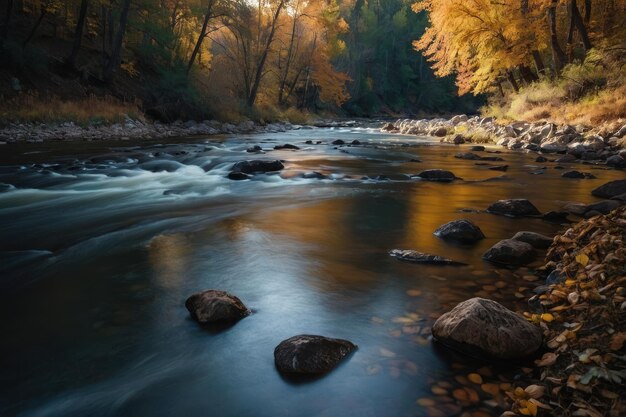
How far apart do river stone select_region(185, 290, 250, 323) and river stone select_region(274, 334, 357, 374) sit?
59 centimetres

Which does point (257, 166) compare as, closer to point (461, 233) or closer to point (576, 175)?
point (461, 233)

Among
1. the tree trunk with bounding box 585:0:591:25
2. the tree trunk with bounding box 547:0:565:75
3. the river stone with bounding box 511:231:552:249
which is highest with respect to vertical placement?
the tree trunk with bounding box 585:0:591:25

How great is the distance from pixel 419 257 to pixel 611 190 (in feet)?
17.0

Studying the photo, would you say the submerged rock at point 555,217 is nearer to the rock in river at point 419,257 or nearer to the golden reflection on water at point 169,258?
the rock in river at point 419,257

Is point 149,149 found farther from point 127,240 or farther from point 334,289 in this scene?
point 334,289

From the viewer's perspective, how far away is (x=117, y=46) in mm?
22812

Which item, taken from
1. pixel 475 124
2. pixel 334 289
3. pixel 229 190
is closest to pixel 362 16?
pixel 475 124

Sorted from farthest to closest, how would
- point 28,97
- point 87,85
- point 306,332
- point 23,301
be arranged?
1. point 87,85
2. point 28,97
3. point 23,301
4. point 306,332

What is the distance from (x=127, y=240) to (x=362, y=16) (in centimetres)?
6892

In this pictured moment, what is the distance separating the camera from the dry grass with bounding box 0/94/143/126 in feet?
56.8

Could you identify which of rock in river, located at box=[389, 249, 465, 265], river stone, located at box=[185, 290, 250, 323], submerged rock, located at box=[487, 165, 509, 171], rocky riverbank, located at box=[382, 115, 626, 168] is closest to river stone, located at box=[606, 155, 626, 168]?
rocky riverbank, located at box=[382, 115, 626, 168]

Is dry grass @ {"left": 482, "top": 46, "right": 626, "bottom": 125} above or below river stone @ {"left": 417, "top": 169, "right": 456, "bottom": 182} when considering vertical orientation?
above

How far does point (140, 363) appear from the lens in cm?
278

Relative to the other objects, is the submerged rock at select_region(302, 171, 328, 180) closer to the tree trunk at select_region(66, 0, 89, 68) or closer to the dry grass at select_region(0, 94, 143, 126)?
the dry grass at select_region(0, 94, 143, 126)
